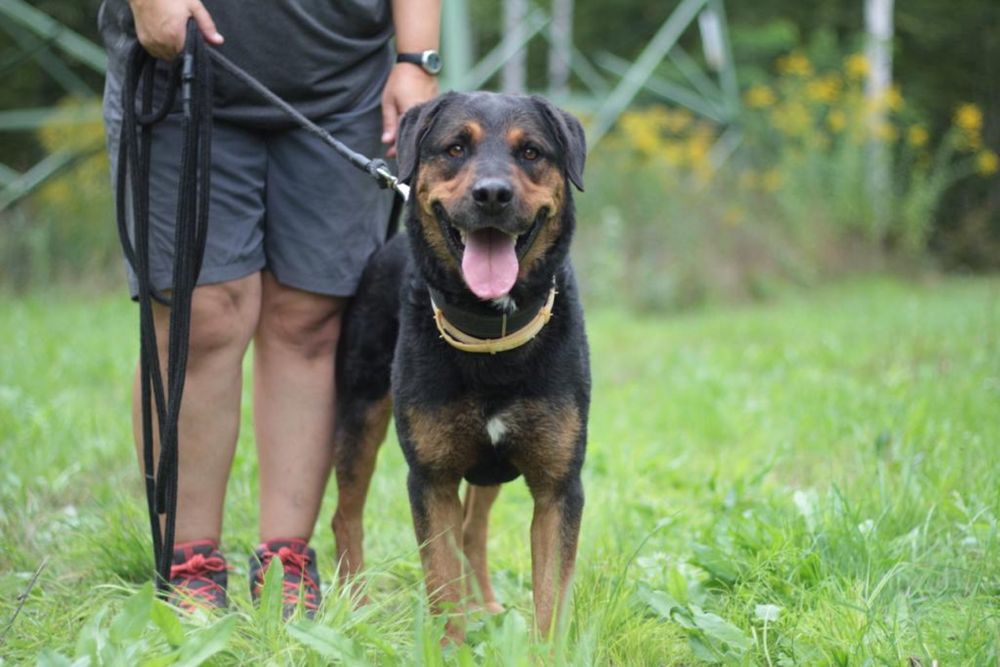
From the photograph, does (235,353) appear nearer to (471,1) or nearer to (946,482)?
(946,482)

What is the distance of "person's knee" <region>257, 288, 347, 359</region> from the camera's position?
3.40 m

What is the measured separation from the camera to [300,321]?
3428 mm

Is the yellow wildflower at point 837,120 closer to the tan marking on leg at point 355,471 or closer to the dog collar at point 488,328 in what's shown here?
the tan marking on leg at point 355,471

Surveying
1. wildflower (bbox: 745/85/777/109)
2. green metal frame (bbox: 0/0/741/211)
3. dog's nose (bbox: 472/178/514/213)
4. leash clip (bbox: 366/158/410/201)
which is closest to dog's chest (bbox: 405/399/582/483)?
dog's nose (bbox: 472/178/514/213)

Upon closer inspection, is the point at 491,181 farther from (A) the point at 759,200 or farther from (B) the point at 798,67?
(B) the point at 798,67

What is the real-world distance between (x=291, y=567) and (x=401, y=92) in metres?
1.56

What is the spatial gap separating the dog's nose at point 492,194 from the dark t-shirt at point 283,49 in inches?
33.0

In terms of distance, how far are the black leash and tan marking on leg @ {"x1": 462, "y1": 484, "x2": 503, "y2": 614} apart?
3.19ft

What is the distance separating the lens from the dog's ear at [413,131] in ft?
9.84

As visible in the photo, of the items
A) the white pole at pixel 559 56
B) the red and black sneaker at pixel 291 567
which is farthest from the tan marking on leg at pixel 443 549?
the white pole at pixel 559 56

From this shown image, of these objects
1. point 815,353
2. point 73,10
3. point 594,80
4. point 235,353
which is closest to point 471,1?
point 594,80

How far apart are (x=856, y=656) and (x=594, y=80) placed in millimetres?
13980

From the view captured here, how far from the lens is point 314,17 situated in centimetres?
319

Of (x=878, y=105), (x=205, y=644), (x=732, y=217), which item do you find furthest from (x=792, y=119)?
(x=205, y=644)
